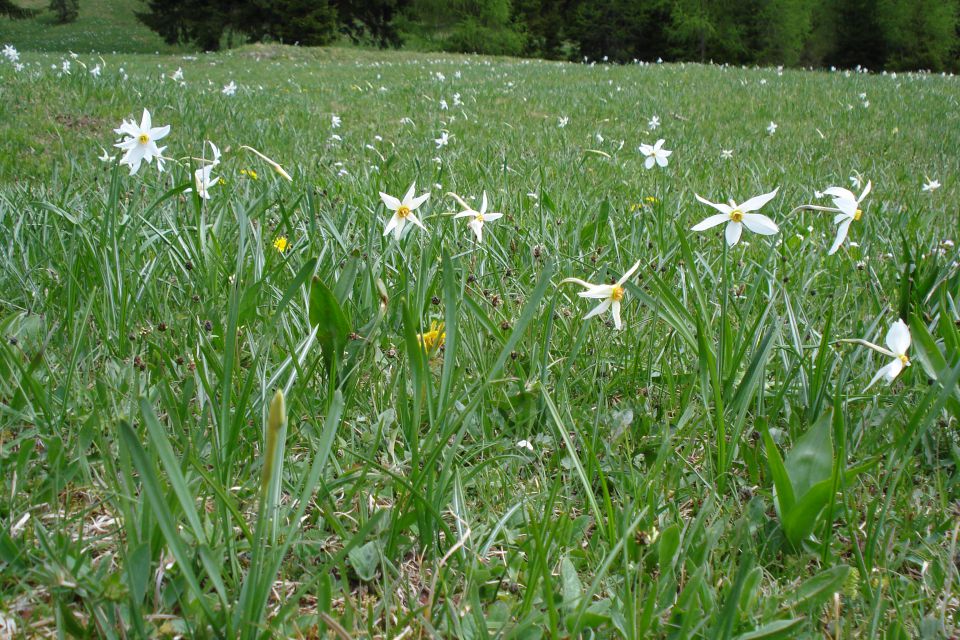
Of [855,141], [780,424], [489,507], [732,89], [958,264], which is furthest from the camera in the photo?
[732,89]

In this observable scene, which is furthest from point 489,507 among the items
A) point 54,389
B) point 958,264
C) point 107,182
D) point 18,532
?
point 107,182

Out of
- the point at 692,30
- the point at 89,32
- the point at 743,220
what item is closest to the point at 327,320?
the point at 743,220

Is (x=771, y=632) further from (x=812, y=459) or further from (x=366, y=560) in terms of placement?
(x=366, y=560)

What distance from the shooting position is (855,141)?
6.54 metres

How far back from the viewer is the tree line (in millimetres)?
39500

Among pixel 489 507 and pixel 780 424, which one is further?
pixel 780 424

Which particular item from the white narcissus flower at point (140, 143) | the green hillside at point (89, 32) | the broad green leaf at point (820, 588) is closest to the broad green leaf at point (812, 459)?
the broad green leaf at point (820, 588)

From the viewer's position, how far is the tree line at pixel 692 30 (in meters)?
39.5

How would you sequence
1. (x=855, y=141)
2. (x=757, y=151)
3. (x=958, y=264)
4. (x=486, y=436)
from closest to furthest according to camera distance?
(x=486, y=436), (x=958, y=264), (x=757, y=151), (x=855, y=141)

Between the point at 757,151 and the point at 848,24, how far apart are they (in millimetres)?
45226

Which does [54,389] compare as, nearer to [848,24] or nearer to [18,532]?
[18,532]

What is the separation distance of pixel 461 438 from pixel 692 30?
4415 cm

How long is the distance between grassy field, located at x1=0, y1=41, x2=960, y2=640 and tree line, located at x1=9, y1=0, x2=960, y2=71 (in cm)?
3952

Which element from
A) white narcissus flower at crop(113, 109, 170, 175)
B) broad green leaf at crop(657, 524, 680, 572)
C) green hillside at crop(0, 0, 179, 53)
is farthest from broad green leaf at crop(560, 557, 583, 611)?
green hillside at crop(0, 0, 179, 53)
